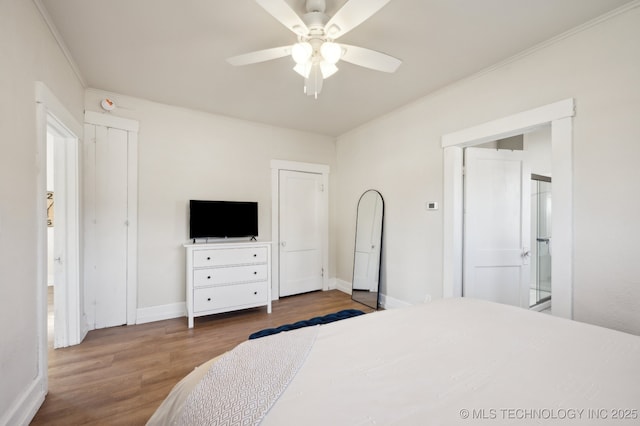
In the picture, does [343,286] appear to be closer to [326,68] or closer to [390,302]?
[390,302]

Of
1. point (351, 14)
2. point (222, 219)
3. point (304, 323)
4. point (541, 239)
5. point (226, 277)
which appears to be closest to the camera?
point (351, 14)

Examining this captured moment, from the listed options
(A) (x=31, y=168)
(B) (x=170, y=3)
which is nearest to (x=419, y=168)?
(B) (x=170, y=3)

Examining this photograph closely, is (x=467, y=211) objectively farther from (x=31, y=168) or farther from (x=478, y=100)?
(x=31, y=168)

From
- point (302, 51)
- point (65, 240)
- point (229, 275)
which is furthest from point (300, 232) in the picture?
point (302, 51)

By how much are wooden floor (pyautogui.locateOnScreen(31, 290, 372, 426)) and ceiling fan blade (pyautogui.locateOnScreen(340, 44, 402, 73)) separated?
267 centimetres

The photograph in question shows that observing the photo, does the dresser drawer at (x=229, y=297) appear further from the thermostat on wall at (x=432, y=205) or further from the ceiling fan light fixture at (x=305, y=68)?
the ceiling fan light fixture at (x=305, y=68)

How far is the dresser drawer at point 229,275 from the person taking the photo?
313cm

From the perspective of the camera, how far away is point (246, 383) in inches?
34.6

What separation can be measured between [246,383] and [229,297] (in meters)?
2.60

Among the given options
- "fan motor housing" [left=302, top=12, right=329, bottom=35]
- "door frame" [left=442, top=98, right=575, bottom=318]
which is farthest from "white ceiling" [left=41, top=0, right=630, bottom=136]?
"door frame" [left=442, top=98, right=575, bottom=318]

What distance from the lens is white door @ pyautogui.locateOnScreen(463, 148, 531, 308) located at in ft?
9.37

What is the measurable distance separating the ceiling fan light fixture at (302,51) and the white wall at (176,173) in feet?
7.44

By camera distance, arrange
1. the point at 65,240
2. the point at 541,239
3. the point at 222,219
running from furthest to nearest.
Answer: the point at 541,239 → the point at 222,219 → the point at 65,240

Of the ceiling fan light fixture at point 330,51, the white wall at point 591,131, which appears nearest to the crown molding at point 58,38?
the ceiling fan light fixture at point 330,51
